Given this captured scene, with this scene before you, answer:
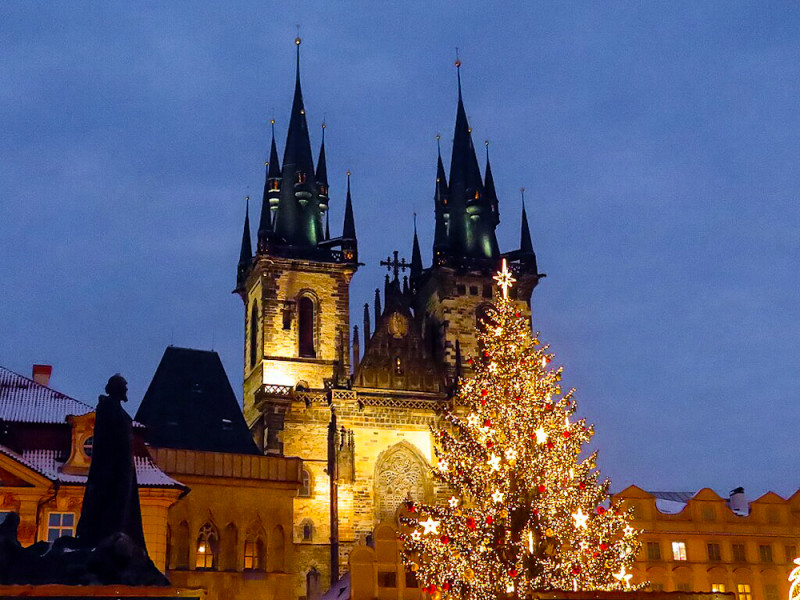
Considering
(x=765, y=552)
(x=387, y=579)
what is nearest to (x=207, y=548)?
(x=387, y=579)

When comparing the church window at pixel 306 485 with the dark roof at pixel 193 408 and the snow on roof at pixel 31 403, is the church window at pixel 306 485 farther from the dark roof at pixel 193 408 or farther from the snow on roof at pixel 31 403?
the snow on roof at pixel 31 403

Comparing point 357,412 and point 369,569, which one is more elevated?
point 357,412

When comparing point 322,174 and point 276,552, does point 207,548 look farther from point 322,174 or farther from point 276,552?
point 322,174

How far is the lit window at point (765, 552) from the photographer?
37.8 m

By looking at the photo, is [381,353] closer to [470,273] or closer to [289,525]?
[470,273]

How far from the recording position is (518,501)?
20406 millimetres

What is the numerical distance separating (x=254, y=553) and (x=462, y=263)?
22841 mm

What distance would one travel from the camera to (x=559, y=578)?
65.1 ft

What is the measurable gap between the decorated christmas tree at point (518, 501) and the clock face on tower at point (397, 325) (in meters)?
27.4

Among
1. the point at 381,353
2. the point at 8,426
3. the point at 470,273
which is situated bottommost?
the point at 8,426

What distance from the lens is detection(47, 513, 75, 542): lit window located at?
2388 cm

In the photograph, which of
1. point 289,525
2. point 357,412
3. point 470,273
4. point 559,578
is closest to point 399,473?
point 357,412

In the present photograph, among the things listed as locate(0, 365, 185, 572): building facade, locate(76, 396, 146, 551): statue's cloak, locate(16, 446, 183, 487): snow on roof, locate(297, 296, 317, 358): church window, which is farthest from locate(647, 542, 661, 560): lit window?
locate(76, 396, 146, 551): statue's cloak

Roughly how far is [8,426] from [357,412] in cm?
2171
